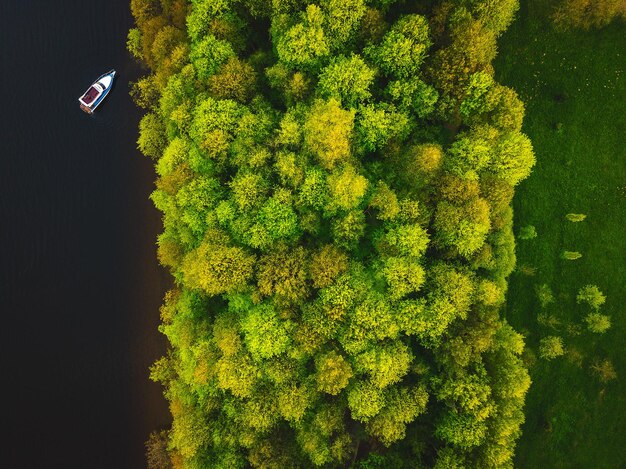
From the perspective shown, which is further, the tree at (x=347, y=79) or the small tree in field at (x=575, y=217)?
the small tree in field at (x=575, y=217)

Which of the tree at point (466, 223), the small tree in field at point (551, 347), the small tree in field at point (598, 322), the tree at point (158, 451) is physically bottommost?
the tree at point (158, 451)

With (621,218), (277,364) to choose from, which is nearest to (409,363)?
(277,364)

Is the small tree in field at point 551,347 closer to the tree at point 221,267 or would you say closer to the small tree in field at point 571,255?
the small tree in field at point 571,255

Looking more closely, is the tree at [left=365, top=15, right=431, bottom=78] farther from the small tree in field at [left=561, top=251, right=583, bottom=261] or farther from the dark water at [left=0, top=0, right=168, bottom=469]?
the dark water at [left=0, top=0, right=168, bottom=469]

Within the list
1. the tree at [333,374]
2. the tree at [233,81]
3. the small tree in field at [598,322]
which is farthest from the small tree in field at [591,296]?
the tree at [233,81]

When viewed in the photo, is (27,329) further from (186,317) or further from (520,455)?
(520,455)

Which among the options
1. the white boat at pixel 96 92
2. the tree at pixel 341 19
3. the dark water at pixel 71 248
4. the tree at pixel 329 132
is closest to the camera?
the tree at pixel 329 132
